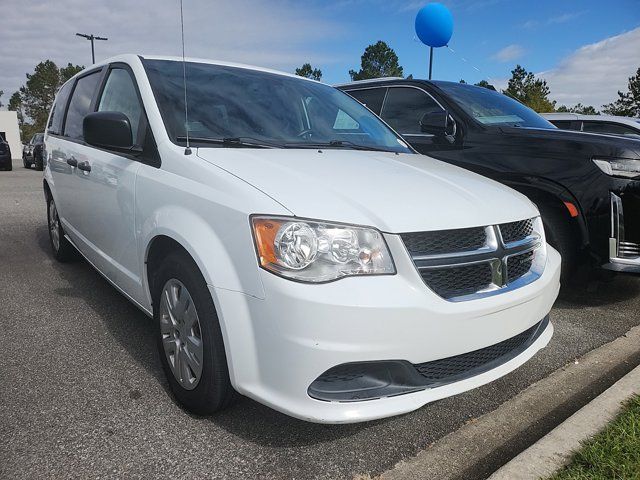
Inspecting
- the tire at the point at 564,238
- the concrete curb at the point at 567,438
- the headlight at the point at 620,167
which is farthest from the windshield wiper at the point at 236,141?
the headlight at the point at 620,167

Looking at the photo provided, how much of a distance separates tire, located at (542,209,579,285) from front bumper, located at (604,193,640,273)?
9.2 inches

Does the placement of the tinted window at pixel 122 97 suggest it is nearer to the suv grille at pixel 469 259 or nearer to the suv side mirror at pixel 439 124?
the suv grille at pixel 469 259

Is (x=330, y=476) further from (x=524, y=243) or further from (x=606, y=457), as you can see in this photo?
(x=524, y=243)

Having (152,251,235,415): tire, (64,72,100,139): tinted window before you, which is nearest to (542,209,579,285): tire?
(152,251,235,415): tire

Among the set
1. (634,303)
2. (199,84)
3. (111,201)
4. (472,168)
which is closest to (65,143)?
(111,201)

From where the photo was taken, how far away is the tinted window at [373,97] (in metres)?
5.41

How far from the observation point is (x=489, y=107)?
4.85 meters

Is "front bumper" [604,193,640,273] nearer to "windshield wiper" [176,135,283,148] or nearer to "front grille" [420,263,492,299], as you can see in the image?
"front grille" [420,263,492,299]

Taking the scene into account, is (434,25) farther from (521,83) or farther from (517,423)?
(521,83)

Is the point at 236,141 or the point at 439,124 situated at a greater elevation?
the point at 439,124

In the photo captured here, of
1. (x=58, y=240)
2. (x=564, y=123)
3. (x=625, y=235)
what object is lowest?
(x=58, y=240)

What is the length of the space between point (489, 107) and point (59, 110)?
4.03 meters

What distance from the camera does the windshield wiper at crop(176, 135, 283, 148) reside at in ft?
8.43

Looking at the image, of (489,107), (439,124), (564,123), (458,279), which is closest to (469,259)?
(458,279)
